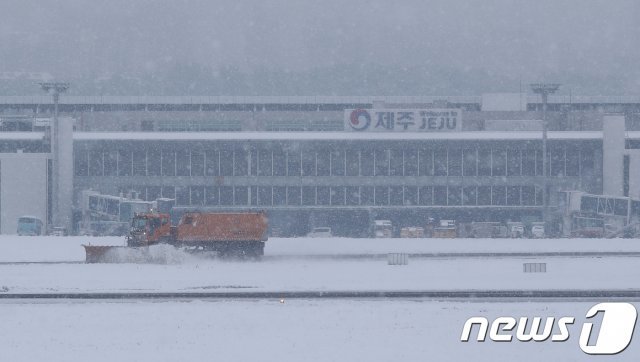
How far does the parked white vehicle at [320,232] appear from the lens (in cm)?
8550

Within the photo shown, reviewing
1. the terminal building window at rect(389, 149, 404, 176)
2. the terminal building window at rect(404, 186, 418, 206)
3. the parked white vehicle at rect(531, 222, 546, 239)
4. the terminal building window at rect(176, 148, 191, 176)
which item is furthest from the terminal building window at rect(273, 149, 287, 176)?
the parked white vehicle at rect(531, 222, 546, 239)

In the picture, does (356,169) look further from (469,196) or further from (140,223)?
(140,223)

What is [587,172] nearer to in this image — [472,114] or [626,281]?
[472,114]

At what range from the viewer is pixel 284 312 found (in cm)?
3092

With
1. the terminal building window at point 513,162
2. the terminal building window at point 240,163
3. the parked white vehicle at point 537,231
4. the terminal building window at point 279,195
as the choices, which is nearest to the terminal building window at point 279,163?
the terminal building window at point 279,195

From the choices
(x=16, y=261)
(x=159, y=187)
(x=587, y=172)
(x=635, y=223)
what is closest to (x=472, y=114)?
(x=587, y=172)

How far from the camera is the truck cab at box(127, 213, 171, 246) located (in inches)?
2007

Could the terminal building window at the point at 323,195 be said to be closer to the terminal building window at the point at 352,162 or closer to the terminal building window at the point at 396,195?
the terminal building window at the point at 352,162

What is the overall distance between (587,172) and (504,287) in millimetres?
59740

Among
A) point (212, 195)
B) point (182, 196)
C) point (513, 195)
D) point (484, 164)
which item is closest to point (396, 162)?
point (484, 164)

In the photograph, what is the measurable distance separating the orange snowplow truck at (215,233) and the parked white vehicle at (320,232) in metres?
34.0

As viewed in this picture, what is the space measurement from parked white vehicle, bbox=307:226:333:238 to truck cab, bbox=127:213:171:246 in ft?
112

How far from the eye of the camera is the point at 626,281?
133 ft

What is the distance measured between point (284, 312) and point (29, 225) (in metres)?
60.2
